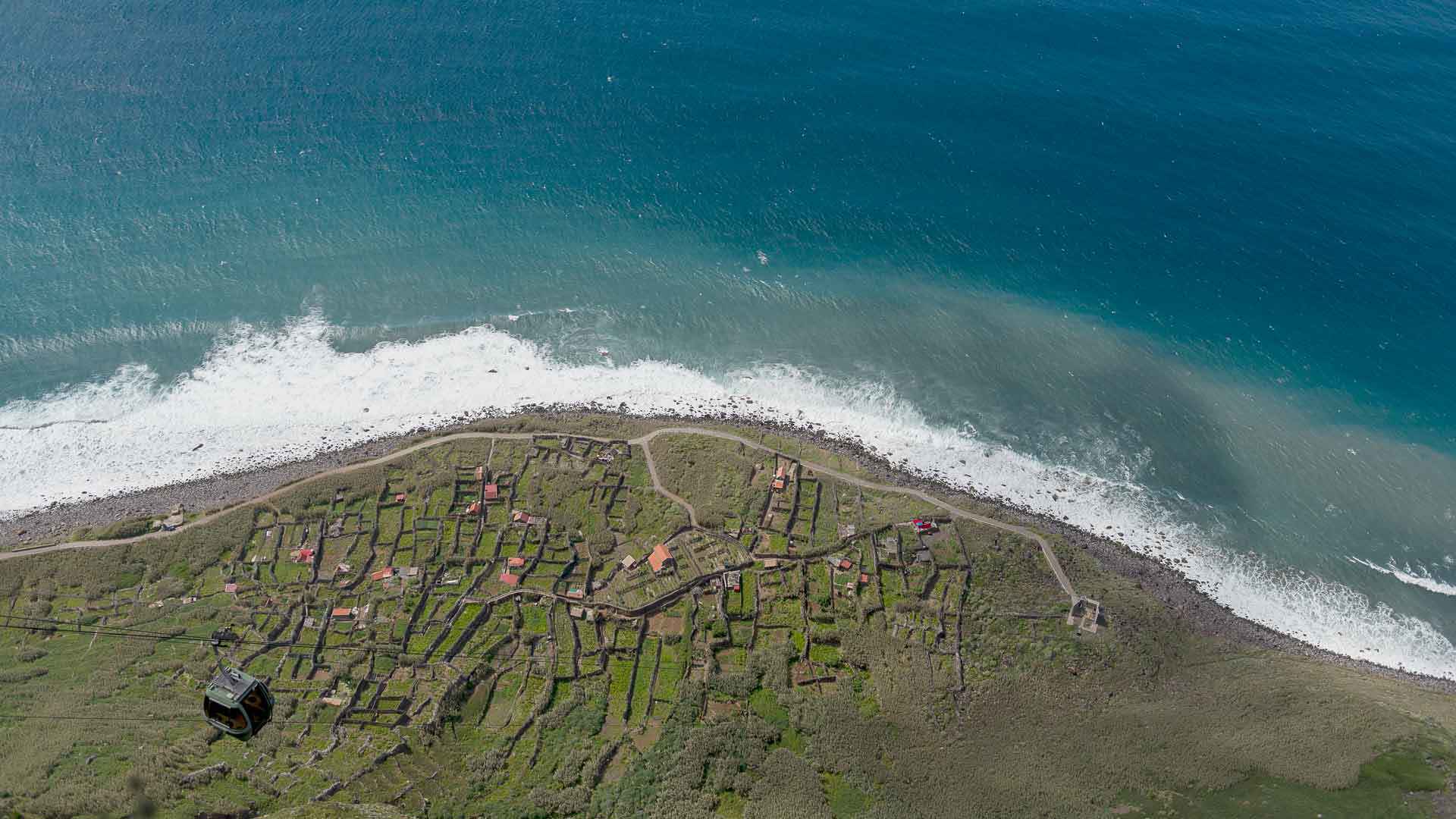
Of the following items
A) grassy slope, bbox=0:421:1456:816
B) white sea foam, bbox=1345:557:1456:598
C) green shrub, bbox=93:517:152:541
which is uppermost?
green shrub, bbox=93:517:152:541

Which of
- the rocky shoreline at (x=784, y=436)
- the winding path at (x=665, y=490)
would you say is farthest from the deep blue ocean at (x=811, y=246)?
the winding path at (x=665, y=490)

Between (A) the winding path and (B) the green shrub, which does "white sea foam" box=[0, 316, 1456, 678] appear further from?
(B) the green shrub

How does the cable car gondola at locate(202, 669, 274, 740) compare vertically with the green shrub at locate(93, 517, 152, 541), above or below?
above

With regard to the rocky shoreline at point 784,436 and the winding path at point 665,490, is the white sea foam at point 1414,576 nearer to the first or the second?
the rocky shoreline at point 784,436

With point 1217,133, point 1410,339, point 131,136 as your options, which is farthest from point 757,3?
point 1410,339

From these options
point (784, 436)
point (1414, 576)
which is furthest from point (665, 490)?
point (1414, 576)

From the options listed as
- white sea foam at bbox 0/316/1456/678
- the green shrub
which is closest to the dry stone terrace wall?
the green shrub

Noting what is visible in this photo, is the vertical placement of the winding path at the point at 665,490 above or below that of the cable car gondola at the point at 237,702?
below
